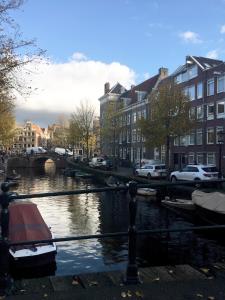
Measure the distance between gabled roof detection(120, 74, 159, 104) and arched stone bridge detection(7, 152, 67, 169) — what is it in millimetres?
23543

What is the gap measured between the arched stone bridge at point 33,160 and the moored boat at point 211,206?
72.6 m

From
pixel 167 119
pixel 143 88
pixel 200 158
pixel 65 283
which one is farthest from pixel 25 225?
pixel 143 88

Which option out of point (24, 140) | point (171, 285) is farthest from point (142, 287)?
point (24, 140)

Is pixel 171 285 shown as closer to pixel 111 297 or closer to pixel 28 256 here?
pixel 111 297

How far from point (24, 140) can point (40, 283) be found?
14697 centimetres

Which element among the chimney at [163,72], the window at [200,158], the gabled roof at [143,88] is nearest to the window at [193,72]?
the window at [200,158]

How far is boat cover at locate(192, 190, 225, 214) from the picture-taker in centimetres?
1980

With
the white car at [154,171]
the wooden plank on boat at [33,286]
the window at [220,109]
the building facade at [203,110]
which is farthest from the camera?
the building facade at [203,110]

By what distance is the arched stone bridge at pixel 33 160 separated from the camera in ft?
310

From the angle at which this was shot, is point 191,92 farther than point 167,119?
Yes

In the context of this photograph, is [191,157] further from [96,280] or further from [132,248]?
[96,280]

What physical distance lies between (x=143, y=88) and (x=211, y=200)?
177 feet

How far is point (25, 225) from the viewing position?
14648mm

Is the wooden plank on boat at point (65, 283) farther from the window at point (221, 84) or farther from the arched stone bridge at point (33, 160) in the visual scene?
the arched stone bridge at point (33, 160)
